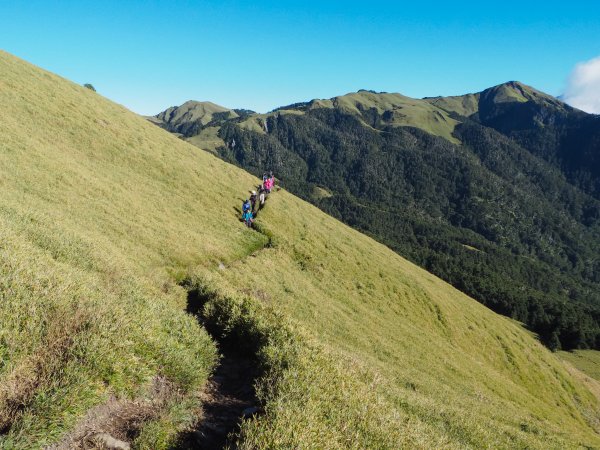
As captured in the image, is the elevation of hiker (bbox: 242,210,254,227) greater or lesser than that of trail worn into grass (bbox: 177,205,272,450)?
greater

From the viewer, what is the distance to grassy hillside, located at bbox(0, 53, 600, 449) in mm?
7375

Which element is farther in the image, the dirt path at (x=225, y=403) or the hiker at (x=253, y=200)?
the hiker at (x=253, y=200)

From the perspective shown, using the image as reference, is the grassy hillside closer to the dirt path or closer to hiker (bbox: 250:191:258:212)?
the dirt path

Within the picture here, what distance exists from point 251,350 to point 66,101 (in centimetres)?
4866

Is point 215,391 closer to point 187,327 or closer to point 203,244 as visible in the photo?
point 187,327

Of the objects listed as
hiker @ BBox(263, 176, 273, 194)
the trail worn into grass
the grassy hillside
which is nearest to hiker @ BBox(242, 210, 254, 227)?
the grassy hillside

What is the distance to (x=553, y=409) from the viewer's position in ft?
145

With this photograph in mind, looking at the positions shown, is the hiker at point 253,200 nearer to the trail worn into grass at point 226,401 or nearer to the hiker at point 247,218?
the hiker at point 247,218

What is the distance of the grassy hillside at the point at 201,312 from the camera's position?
7.38 meters

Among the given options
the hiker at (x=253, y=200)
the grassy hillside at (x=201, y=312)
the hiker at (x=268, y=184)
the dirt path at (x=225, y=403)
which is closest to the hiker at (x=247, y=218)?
the grassy hillside at (x=201, y=312)

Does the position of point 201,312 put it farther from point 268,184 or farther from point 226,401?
point 268,184

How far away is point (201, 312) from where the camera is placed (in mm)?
16078

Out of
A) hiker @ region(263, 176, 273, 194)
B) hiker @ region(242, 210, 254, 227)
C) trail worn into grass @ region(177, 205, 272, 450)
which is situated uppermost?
hiker @ region(263, 176, 273, 194)

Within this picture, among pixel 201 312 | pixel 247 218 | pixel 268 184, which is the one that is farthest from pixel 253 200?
pixel 201 312
